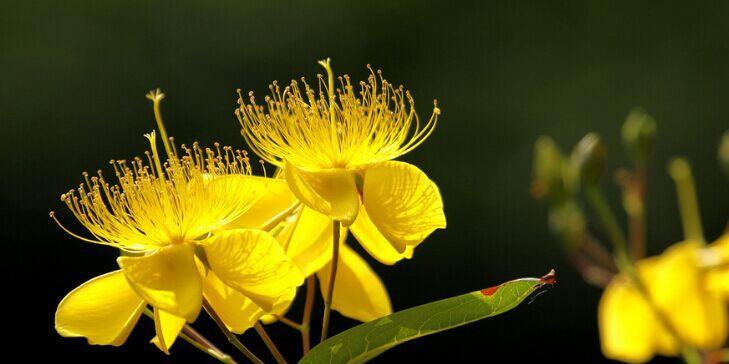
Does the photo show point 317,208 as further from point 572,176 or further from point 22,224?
point 22,224

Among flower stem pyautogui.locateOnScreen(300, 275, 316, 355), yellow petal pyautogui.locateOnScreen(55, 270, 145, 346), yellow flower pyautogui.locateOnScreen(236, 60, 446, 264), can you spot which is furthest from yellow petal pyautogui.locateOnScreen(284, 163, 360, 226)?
yellow petal pyautogui.locateOnScreen(55, 270, 145, 346)

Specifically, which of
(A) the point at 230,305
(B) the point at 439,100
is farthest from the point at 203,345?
(B) the point at 439,100

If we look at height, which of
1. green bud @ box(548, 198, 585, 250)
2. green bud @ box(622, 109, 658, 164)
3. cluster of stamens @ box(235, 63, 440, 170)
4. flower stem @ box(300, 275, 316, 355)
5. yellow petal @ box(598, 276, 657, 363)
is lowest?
yellow petal @ box(598, 276, 657, 363)

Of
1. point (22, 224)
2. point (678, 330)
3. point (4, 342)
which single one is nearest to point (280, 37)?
point (22, 224)

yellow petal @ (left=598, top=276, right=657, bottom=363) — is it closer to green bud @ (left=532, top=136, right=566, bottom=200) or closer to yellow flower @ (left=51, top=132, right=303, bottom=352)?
green bud @ (left=532, top=136, right=566, bottom=200)

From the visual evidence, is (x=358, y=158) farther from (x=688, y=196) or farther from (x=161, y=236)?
(x=688, y=196)

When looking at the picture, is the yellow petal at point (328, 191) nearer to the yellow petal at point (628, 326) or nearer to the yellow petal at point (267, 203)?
the yellow petal at point (267, 203)
